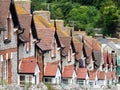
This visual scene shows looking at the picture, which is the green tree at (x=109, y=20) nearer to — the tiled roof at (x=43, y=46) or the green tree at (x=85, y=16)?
the green tree at (x=85, y=16)

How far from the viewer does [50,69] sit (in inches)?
1790

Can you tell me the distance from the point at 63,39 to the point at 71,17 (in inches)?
4376

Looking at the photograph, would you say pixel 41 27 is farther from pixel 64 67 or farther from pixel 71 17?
pixel 71 17

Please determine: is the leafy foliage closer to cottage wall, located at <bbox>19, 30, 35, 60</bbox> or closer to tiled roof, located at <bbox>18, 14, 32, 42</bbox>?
cottage wall, located at <bbox>19, 30, 35, 60</bbox>

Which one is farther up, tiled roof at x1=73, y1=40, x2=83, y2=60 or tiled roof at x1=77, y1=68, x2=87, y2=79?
tiled roof at x1=73, y1=40, x2=83, y2=60

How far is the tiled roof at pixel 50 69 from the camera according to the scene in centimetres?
4515

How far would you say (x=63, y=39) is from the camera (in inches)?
2029

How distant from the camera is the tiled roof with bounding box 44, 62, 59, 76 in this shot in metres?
45.2

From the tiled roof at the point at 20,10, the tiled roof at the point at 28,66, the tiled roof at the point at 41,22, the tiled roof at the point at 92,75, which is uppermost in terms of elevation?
the tiled roof at the point at 20,10

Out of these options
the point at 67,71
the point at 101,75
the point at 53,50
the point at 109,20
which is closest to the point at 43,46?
the point at 53,50

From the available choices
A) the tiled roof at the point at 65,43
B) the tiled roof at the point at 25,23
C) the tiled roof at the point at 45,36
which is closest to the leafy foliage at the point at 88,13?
the tiled roof at the point at 65,43

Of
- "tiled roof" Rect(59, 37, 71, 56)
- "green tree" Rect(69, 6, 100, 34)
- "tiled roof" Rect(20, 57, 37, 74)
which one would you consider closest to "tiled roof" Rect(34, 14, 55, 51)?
"tiled roof" Rect(59, 37, 71, 56)

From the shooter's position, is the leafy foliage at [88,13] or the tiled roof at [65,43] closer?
the tiled roof at [65,43]

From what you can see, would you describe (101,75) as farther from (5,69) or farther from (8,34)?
(8,34)
